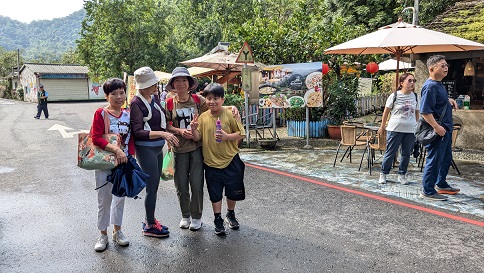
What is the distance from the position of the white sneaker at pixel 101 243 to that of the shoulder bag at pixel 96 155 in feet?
2.38

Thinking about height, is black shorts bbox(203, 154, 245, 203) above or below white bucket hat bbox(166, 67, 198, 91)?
below

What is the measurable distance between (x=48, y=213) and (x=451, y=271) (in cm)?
451

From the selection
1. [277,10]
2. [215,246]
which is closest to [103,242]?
[215,246]

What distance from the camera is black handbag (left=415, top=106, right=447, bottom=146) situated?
16.4ft

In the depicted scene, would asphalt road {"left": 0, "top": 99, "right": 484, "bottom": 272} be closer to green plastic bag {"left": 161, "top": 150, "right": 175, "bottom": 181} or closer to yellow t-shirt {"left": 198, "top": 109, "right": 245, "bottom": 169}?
green plastic bag {"left": 161, "top": 150, "right": 175, "bottom": 181}

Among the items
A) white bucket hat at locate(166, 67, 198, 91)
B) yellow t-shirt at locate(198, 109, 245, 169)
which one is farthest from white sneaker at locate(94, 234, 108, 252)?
white bucket hat at locate(166, 67, 198, 91)

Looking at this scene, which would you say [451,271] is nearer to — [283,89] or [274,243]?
[274,243]

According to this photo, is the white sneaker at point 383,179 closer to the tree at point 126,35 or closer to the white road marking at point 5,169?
the white road marking at point 5,169

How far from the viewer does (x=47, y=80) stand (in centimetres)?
4109

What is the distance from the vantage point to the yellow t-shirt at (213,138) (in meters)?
3.86

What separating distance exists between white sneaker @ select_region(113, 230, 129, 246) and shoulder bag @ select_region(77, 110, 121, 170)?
2.39ft

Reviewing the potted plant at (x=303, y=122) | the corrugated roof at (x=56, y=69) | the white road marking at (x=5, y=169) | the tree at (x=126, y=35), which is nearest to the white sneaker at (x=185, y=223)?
the white road marking at (x=5, y=169)

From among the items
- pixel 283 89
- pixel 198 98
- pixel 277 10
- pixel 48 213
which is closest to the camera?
pixel 198 98

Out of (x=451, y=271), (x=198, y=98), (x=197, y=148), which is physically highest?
(x=198, y=98)
